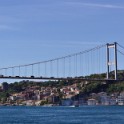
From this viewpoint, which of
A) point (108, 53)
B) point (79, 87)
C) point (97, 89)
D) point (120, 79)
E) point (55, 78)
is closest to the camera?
point (55, 78)

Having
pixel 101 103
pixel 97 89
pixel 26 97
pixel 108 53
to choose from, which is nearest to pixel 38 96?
pixel 26 97

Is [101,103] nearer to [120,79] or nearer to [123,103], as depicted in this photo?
[123,103]

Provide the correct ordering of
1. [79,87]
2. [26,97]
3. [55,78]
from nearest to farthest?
[55,78] → [79,87] → [26,97]

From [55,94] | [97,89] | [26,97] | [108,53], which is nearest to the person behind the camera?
[108,53]

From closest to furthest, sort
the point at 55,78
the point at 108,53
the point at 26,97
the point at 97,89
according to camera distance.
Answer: the point at 55,78 → the point at 108,53 → the point at 97,89 → the point at 26,97

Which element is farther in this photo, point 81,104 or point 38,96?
point 38,96

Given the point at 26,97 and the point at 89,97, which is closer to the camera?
the point at 89,97

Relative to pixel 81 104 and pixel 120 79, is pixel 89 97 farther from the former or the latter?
pixel 120 79

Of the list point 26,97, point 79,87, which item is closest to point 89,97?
point 79,87
